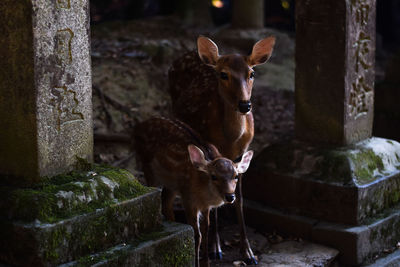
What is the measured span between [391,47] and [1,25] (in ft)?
46.2

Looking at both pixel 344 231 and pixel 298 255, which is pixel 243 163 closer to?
pixel 298 255

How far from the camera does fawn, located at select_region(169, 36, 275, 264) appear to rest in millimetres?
4617

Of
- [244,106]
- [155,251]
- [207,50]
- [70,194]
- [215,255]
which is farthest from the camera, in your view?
[215,255]

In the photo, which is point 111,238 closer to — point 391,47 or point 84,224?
point 84,224

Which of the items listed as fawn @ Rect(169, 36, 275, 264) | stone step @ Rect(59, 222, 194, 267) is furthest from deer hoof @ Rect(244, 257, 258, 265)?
stone step @ Rect(59, 222, 194, 267)

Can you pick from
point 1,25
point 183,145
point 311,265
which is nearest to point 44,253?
point 1,25

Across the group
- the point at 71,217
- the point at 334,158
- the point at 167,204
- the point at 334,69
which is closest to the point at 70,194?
the point at 71,217

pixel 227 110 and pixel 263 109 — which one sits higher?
pixel 227 110

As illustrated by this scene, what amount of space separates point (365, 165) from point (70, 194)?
2980 millimetres

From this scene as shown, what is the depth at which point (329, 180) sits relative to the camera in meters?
5.27

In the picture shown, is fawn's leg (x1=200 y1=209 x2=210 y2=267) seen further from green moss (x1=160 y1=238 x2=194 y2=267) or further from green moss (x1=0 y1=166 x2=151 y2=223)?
green moss (x1=0 y1=166 x2=151 y2=223)

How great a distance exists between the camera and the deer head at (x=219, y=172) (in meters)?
4.26

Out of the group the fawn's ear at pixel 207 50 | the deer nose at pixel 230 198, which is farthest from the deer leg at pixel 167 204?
the fawn's ear at pixel 207 50

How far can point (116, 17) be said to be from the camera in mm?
15953
